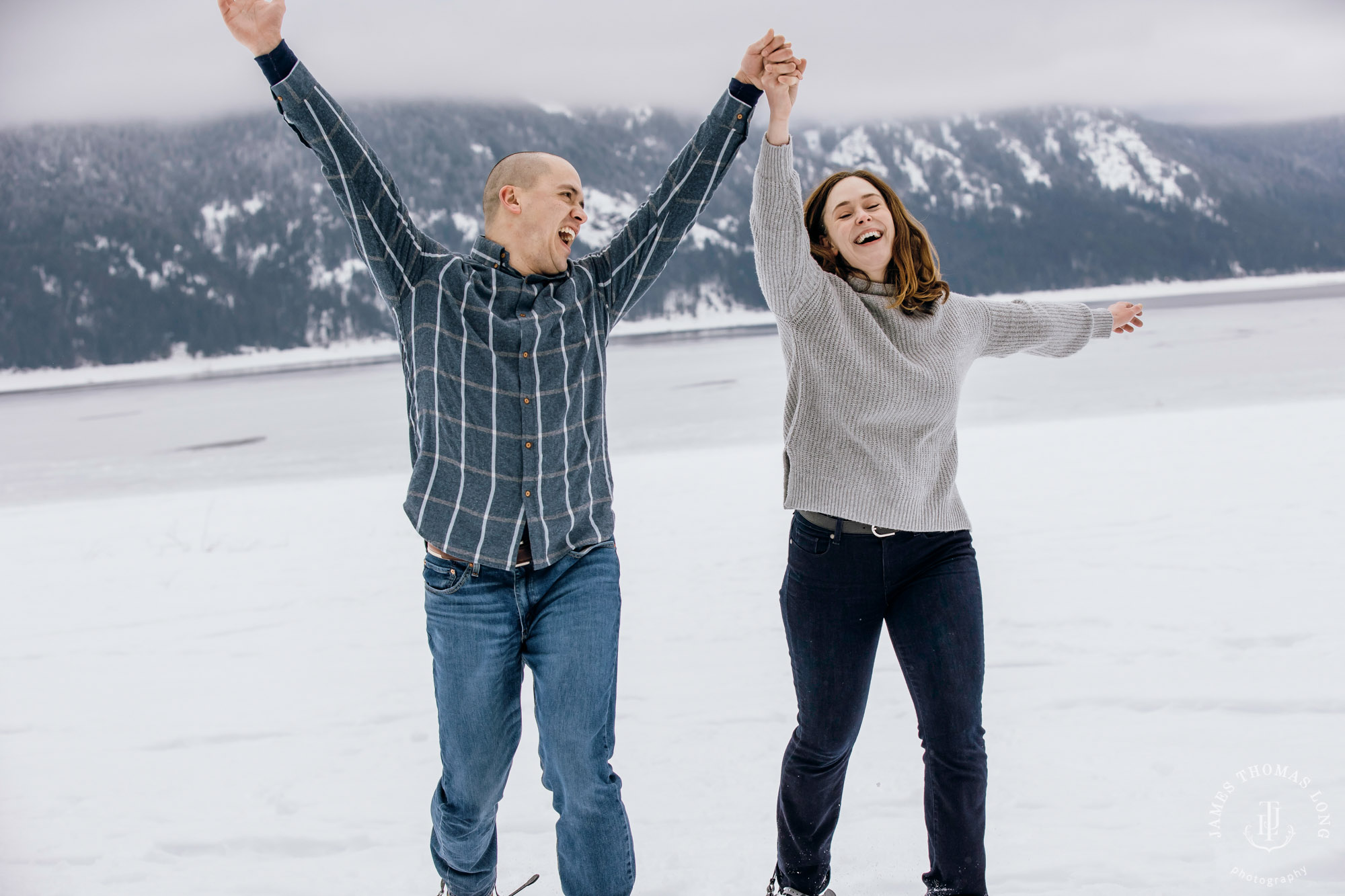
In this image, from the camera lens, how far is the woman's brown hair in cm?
229

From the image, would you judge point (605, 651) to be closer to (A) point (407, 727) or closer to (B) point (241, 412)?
(A) point (407, 727)

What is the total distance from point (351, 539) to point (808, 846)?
5592 mm

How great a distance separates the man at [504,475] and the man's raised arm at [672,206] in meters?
0.11

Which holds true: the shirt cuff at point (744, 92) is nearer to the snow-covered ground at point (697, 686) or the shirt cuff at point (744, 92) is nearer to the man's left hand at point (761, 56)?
the man's left hand at point (761, 56)

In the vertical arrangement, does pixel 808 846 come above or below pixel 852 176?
below

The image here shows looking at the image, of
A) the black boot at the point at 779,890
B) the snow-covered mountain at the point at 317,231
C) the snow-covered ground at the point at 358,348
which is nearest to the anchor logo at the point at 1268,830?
the black boot at the point at 779,890

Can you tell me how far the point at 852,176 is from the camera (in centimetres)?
237

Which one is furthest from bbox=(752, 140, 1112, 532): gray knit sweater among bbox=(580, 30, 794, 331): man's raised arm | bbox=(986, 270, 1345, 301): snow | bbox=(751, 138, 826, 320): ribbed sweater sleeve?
bbox=(986, 270, 1345, 301): snow

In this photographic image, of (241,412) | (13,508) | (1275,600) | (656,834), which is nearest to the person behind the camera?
(656,834)

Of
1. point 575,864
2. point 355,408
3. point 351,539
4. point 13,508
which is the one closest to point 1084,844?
point 575,864

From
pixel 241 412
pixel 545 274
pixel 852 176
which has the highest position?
pixel 852 176

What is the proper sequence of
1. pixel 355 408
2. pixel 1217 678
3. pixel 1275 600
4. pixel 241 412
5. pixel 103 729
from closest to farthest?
pixel 1217 678 < pixel 103 729 < pixel 1275 600 < pixel 355 408 < pixel 241 412

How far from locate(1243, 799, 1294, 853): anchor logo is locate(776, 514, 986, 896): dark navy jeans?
94cm

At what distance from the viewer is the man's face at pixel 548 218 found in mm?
2156
